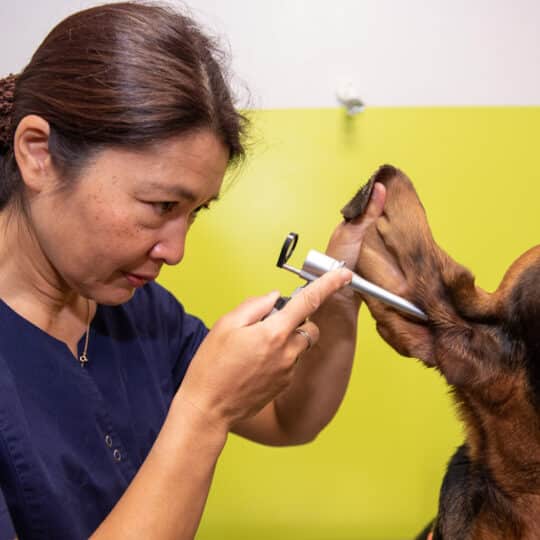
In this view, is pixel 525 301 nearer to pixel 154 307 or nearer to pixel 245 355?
pixel 245 355

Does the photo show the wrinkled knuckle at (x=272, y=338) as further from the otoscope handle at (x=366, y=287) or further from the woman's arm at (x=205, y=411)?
the otoscope handle at (x=366, y=287)

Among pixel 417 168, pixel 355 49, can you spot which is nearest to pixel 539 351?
pixel 417 168

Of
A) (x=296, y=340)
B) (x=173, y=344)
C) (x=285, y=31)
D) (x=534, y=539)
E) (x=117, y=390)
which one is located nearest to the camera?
(x=534, y=539)

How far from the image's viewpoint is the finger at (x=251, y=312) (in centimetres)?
80

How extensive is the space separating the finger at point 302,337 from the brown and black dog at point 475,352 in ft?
0.31

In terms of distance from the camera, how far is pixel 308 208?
1.46 metres

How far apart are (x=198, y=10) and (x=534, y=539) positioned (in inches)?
50.2

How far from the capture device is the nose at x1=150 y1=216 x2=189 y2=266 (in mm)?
865

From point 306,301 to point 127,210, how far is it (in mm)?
263

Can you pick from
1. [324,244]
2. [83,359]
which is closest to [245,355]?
[83,359]

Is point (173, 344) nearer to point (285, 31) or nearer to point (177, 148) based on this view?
point (177, 148)

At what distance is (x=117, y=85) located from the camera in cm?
80

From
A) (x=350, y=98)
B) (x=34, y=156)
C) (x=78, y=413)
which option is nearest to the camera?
(x=34, y=156)

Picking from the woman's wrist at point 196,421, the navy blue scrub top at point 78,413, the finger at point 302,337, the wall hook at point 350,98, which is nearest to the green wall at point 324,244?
the wall hook at point 350,98
